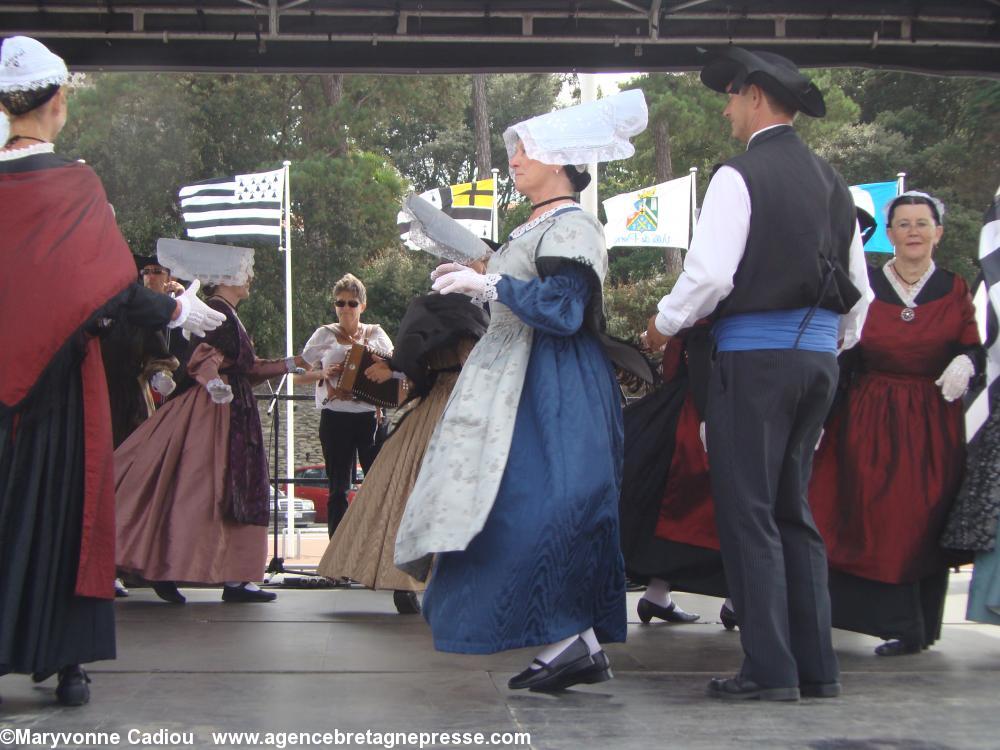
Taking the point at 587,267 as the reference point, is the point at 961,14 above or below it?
above

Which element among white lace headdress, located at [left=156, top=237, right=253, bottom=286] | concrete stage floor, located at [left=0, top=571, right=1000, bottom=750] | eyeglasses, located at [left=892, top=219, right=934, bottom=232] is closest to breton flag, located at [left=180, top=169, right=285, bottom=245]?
white lace headdress, located at [left=156, top=237, right=253, bottom=286]

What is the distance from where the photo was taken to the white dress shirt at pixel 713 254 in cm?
367

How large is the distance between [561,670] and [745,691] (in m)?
0.53

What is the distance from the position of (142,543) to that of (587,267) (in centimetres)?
298

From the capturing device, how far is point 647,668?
4.41 metres

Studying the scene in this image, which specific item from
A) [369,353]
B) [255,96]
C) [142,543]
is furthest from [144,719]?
[255,96]

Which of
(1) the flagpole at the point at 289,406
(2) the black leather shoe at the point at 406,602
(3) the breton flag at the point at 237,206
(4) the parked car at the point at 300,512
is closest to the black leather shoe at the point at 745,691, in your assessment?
(2) the black leather shoe at the point at 406,602

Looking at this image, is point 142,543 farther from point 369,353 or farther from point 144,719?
point 144,719

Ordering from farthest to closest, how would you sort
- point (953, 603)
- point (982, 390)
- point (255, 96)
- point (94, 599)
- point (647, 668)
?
point (255, 96)
point (953, 603)
point (982, 390)
point (647, 668)
point (94, 599)

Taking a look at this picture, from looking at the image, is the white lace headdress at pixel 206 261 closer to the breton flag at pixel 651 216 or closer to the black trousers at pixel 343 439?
the black trousers at pixel 343 439

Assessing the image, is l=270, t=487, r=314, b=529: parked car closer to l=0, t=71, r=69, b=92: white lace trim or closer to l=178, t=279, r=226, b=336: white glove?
l=178, t=279, r=226, b=336: white glove

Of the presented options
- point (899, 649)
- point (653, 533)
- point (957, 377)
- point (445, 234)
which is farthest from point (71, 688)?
point (957, 377)

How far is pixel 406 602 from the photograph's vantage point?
580cm

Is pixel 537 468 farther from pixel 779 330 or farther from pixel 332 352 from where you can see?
pixel 332 352
